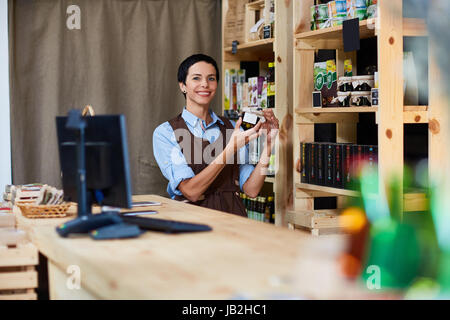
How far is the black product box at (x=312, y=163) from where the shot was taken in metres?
3.62

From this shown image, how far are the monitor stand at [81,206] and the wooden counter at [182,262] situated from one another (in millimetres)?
43

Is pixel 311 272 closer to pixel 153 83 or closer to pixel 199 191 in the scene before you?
pixel 199 191

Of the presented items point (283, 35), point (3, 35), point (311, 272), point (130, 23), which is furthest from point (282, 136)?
point (311, 272)

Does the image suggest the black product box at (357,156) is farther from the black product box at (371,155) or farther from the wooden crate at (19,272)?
the wooden crate at (19,272)

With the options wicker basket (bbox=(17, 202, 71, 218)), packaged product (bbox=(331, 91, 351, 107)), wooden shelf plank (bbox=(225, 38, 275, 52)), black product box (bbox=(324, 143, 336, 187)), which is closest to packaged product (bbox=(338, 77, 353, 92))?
packaged product (bbox=(331, 91, 351, 107))

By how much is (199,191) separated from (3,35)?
7.11ft

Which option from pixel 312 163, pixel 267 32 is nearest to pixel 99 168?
pixel 312 163

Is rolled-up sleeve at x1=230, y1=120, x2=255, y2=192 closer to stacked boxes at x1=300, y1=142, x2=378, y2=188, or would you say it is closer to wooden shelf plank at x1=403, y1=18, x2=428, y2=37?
stacked boxes at x1=300, y1=142, x2=378, y2=188

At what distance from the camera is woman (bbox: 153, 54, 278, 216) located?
3168 mm

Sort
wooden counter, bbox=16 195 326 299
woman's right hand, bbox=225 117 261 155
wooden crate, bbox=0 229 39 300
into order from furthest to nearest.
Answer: woman's right hand, bbox=225 117 261 155 → wooden crate, bbox=0 229 39 300 → wooden counter, bbox=16 195 326 299

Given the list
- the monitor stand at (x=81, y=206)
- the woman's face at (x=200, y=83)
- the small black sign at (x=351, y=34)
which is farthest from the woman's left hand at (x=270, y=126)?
the monitor stand at (x=81, y=206)

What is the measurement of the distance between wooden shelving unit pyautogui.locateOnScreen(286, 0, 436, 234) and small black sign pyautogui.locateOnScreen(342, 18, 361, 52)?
4cm

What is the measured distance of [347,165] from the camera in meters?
3.30

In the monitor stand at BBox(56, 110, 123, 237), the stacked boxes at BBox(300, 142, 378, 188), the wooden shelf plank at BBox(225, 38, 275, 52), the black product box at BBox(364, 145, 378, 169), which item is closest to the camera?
the monitor stand at BBox(56, 110, 123, 237)
